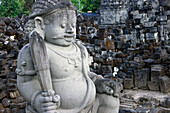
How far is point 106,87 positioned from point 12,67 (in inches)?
179

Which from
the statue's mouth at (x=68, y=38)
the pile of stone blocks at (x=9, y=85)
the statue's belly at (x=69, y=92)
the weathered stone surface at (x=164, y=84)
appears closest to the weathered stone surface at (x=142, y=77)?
the weathered stone surface at (x=164, y=84)

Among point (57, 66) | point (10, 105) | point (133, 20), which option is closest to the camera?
point (57, 66)

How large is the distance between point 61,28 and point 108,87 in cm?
92

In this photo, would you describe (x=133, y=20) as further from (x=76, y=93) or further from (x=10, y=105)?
(x=76, y=93)

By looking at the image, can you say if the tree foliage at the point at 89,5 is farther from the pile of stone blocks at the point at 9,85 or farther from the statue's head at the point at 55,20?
the statue's head at the point at 55,20

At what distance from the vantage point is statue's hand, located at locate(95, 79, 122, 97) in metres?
2.50

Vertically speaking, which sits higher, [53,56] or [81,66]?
[53,56]

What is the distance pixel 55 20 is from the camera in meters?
2.39

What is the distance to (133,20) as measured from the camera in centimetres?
1091

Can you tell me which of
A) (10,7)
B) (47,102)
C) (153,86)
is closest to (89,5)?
(10,7)

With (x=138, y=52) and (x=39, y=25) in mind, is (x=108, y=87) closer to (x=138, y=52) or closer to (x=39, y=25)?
(x=39, y=25)

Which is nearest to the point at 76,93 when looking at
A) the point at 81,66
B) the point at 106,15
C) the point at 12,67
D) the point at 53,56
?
the point at 81,66

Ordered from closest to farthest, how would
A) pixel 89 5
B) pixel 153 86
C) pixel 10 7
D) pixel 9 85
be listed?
pixel 9 85
pixel 153 86
pixel 10 7
pixel 89 5

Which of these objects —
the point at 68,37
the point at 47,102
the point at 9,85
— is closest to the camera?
the point at 47,102
